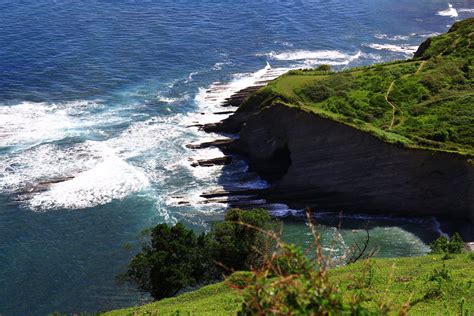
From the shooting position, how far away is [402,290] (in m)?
30.8

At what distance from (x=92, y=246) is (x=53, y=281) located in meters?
5.33

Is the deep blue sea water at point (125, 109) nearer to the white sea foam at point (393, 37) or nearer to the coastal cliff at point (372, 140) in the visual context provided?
the white sea foam at point (393, 37)

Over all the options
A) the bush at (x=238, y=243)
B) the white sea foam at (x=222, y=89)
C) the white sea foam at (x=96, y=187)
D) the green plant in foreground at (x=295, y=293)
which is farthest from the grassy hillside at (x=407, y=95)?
the green plant in foreground at (x=295, y=293)

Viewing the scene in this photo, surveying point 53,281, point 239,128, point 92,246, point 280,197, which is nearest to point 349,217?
point 280,197

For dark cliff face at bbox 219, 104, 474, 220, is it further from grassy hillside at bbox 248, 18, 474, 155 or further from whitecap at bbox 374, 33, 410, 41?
whitecap at bbox 374, 33, 410, 41

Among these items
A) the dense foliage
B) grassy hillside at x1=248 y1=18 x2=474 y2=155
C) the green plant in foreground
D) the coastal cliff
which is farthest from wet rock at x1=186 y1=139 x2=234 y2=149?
the green plant in foreground

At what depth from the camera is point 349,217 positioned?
56.1 meters

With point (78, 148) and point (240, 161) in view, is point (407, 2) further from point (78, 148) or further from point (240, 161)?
point (78, 148)

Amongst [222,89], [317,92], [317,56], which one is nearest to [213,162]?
[317,92]

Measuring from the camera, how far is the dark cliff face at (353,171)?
53406mm

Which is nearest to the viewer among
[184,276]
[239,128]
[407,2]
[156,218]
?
[184,276]

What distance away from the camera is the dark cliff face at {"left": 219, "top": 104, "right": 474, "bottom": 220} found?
2103 inches

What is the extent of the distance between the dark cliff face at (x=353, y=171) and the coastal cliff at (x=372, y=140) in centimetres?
9

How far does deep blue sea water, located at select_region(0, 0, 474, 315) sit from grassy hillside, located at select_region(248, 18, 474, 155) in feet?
28.0
